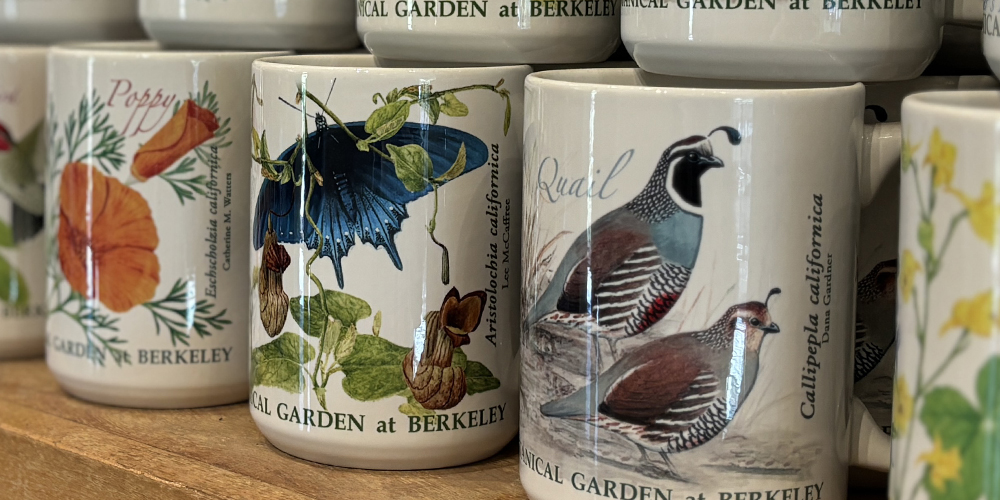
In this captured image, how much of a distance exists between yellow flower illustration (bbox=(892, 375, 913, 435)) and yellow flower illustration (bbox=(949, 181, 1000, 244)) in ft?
0.25

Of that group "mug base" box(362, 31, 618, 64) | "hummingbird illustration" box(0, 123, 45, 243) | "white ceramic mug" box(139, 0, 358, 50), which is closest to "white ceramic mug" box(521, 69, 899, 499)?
"mug base" box(362, 31, 618, 64)

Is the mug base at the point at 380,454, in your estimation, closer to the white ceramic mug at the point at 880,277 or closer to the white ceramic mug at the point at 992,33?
the white ceramic mug at the point at 880,277

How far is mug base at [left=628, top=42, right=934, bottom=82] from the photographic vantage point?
0.54 meters

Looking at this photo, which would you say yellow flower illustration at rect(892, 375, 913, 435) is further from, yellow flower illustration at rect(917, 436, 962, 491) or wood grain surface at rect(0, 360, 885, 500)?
wood grain surface at rect(0, 360, 885, 500)

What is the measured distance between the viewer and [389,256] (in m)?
0.62

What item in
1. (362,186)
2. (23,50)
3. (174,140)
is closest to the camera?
(362,186)

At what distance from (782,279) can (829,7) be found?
0.12m

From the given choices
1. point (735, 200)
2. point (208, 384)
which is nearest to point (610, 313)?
point (735, 200)

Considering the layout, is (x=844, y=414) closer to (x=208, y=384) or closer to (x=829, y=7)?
(x=829, y=7)

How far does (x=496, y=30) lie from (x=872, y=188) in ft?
0.71

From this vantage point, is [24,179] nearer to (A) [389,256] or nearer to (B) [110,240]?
(B) [110,240]

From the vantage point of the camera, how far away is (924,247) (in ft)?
1.43

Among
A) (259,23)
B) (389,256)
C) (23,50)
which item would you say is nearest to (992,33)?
(389,256)

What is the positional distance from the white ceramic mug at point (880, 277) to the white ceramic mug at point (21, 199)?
597 millimetres
